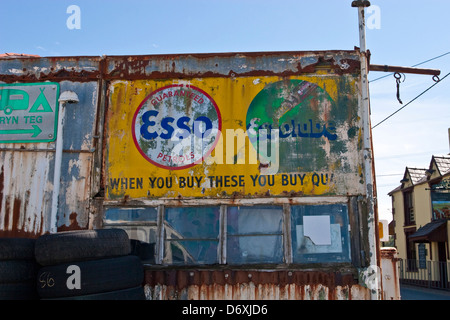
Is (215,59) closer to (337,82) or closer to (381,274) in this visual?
(337,82)

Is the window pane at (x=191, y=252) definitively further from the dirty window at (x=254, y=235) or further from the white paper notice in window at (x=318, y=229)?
the white paper notice in window at (x=318, y=229)

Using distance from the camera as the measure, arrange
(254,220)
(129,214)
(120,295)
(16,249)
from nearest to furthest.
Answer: (120,295) → (16,249) → (254,220) → (129,214)

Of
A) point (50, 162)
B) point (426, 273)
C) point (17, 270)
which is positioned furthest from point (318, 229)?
point (426, 273)

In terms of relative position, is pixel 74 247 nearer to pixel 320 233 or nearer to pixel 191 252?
pixel 191 252

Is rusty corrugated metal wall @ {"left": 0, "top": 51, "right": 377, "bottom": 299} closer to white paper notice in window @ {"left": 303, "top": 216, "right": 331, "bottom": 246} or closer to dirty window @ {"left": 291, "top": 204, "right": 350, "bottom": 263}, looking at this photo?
dirty window @ {"left": 291, "top": 204, "right": 350, "bottom": 263}

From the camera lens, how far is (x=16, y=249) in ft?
19.0

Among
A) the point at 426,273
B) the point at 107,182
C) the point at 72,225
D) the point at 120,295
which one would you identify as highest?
the point at 107,182

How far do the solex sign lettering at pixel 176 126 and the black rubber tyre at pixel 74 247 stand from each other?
4.79 ft

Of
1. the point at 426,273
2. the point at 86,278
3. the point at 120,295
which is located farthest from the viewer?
the point at 426,273

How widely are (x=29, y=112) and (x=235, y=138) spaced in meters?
3.17

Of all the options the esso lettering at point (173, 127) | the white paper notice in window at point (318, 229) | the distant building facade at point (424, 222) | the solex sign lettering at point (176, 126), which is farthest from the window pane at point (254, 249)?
the distant building facade at point (424, 222)

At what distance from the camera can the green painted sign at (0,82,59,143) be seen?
23.3 ft
